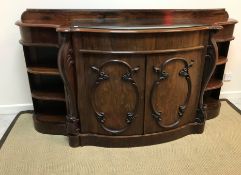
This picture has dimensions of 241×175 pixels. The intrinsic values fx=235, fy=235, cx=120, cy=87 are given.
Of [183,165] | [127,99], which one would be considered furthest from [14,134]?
[183,165]

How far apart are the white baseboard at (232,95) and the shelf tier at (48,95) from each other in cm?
171

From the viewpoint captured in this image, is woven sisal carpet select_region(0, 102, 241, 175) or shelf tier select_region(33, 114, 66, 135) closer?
woven sisal carpet select_region(0, 102, 241, 175)

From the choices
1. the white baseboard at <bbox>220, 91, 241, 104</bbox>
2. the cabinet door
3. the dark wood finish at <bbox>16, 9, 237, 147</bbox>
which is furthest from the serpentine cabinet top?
the white baseboard at <bbox>220, 91, 241, 104</bbox>

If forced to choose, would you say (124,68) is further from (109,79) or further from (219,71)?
(219,71)

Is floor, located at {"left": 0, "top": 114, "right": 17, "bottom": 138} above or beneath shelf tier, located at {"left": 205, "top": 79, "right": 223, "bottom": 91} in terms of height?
beneath

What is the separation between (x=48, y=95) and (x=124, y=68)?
722 mm

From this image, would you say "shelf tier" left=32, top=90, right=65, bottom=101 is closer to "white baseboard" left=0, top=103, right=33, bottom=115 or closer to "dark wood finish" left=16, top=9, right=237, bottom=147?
"dark wood finish" left=16, top=9, right=237, bottom=147

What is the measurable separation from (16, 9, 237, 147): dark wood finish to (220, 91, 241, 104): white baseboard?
0.68m

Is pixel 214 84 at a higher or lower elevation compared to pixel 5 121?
higher

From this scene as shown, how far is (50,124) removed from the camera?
6.42ft

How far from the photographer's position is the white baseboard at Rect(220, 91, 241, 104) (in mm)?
2553

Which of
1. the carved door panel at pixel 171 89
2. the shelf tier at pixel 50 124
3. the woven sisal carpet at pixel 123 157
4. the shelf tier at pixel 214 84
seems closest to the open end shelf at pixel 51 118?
the shelf tier at pixel 50 124

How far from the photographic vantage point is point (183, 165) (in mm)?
1650

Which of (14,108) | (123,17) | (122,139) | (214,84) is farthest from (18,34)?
(214,84)
